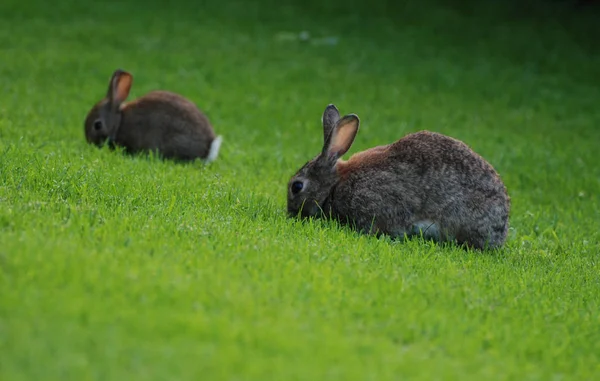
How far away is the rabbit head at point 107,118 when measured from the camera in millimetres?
12445

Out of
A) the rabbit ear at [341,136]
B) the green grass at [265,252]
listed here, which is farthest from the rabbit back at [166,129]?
the rabbit ear at [341,136]

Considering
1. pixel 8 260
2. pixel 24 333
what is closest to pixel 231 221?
pixel 8 260

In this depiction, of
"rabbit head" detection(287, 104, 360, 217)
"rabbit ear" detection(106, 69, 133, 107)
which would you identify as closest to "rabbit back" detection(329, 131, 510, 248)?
"rabbit head" detection(287, 104, 360, 217)

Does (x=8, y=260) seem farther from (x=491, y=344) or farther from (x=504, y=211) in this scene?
(x=504, y=211)

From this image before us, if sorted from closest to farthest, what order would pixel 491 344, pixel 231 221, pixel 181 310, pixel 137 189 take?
pixel 181 310 → pixel 491 344 → pixel 231 221 → pixel 137 189

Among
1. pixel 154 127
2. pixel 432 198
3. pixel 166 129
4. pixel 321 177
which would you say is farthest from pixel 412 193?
pixel 154 127

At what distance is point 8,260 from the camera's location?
5.68 meters

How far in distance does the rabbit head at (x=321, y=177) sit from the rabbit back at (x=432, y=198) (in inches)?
10.1

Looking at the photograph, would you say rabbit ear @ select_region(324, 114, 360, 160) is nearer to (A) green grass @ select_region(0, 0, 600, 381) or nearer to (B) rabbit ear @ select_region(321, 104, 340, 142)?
(B) rabbit ear @ select_region(321, 104, 340, 142)

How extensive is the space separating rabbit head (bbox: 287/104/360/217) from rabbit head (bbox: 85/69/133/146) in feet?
14.4

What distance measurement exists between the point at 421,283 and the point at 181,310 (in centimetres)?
220

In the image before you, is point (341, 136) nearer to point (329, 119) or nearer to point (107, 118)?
point (329, 119)

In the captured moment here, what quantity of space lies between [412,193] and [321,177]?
1049mm

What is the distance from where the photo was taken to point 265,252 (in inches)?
269
